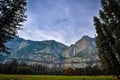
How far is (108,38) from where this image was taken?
46094mm

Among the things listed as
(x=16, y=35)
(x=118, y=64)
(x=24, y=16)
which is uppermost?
(x=24, y=16)

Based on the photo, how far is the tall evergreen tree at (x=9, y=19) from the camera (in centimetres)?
2683

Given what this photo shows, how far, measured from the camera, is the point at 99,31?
4969 centimetres

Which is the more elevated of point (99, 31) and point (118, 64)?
point (99, 31)

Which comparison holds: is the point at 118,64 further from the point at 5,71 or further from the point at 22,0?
the point at 5,71

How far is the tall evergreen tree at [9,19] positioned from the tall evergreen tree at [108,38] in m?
16.0

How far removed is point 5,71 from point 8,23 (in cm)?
10557

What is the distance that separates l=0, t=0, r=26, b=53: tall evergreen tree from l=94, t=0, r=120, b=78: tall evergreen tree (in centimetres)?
1596

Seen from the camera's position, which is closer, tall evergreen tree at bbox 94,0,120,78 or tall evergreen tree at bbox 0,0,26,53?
Answer: tall evergreen tree at bbox 0,0,26,53

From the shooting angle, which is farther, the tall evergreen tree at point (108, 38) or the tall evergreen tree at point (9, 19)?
the tall evergreen tree at point (108, 38)

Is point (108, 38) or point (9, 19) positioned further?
point (108, 38)

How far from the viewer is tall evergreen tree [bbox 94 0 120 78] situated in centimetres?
3578

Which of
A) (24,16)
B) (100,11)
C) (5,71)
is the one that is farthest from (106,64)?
(5,71)

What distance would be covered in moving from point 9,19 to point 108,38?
26111 millimetres
